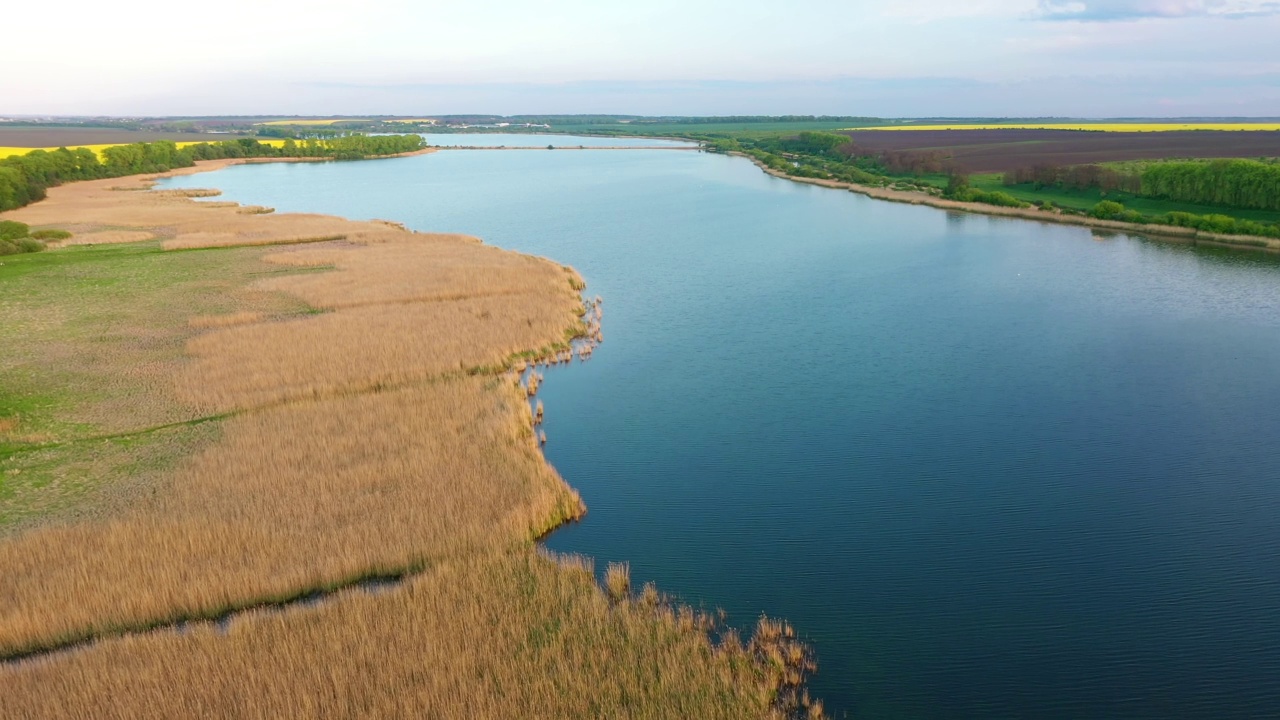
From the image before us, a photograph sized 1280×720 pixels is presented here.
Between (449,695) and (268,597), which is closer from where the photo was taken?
(449,695)

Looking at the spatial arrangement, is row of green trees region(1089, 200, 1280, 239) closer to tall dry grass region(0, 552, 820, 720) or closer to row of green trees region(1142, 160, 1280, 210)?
row of green trees region(1142, 160, 1280, 210)

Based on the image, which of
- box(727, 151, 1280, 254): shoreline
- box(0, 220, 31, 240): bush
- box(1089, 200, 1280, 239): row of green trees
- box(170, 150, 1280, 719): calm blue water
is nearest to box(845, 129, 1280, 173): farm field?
box(727, 151, 1280, 254): shoreline

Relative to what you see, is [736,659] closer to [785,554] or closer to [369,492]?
[785,554]

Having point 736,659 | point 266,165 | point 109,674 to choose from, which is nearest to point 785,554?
point 736,659

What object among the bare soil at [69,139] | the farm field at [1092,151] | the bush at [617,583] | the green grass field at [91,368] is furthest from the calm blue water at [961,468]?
the bare soil at [69,139]

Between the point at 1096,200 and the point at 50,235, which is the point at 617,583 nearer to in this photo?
the point at 50,235

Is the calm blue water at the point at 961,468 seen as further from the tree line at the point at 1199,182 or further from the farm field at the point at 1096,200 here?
the tree line at the point at 1199,182
